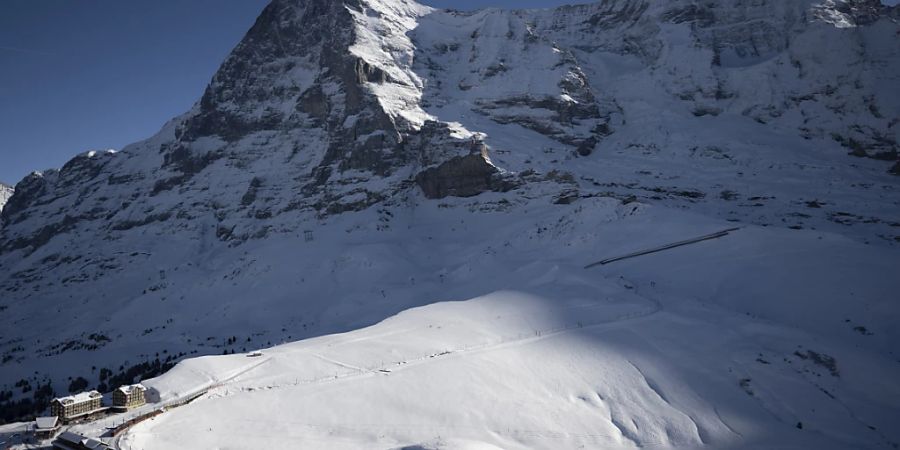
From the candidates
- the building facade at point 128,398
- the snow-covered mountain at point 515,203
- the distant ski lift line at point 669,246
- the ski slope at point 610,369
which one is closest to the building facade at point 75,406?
the building facade at point 128,398

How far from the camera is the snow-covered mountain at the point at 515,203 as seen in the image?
40031mm

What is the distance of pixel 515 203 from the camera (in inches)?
3034

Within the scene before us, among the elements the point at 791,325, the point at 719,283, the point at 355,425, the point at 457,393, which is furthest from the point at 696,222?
the point at 355,425

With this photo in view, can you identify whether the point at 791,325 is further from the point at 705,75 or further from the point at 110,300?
the point at 110,300

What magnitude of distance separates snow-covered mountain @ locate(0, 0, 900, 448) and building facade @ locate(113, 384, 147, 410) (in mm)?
2731

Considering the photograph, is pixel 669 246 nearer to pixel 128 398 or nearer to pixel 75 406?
pixel 128 398

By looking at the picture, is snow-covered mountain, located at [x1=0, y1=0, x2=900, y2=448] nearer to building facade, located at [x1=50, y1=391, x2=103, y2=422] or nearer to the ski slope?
the ski slope

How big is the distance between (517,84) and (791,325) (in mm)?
71270

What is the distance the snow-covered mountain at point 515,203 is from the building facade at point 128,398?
2731mm

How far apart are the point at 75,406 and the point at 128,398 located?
2.50 metres

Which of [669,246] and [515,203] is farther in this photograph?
[515,203]

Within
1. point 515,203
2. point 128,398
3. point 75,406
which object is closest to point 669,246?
point 515,203

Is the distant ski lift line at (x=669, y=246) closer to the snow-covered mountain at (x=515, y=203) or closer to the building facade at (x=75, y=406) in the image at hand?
the snow-covered mountain at (x=515, y=203)

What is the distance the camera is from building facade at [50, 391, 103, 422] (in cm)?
3034
